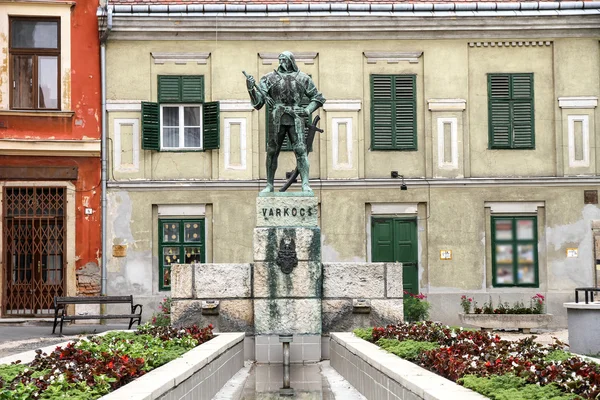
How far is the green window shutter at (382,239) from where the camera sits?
24.9 meters

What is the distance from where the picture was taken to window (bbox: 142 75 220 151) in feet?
81.5

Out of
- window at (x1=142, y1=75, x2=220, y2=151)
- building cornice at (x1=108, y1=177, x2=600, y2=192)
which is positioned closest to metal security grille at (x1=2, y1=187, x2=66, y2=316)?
building cornice at (x1=108, y1=177, x2=600, y2=192)

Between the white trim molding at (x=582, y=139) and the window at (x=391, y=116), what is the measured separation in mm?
3813

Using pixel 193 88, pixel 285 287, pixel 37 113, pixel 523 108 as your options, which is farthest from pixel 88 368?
pixel 523 108

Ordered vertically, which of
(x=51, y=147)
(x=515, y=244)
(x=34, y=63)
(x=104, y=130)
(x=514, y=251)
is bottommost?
(x=514, y=251)

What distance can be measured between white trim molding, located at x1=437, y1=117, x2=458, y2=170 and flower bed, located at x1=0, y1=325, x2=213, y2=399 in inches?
542

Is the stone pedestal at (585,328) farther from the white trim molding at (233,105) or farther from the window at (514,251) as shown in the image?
the white trim molding at (233,105)

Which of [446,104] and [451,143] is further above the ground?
[446,104]

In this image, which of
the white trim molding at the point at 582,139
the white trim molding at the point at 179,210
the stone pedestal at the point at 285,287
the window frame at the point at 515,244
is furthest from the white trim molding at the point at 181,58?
the stone pedestal at the point at 285,287

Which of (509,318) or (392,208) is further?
(392,208)

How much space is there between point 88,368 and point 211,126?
1670 cm

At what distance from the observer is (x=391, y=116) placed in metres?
25.2

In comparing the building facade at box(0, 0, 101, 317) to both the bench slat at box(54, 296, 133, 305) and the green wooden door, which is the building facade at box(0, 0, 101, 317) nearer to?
the bench slat at box(54, 296, 133, 305)

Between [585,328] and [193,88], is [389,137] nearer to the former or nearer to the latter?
[193,88]
